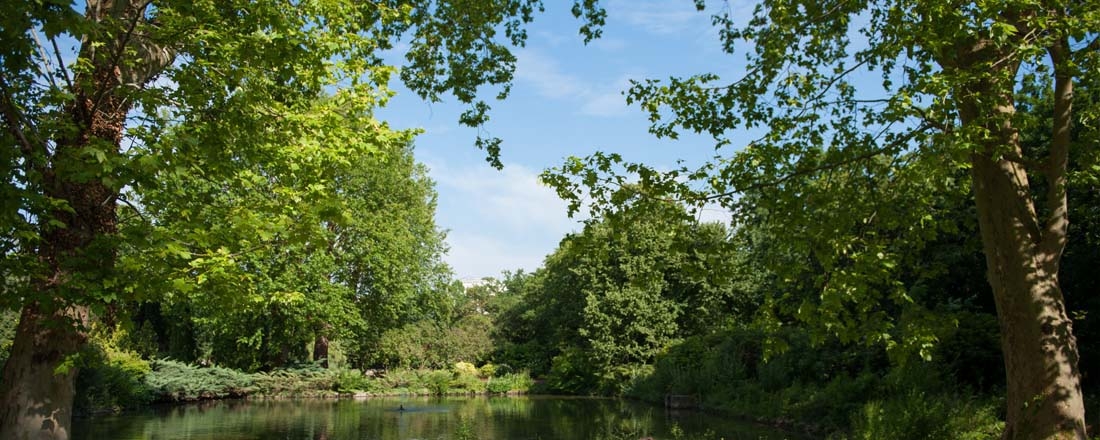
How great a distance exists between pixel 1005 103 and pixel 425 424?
15470 mm

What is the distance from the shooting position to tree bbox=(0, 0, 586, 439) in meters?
5.69

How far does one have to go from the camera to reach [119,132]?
789 cm

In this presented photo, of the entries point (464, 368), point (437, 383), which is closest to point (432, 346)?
point (464, 368)

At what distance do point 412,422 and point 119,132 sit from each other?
511 inches

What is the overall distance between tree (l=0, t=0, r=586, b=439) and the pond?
30.2ft

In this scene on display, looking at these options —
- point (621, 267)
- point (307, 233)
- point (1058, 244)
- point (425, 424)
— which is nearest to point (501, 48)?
point (307, 233)

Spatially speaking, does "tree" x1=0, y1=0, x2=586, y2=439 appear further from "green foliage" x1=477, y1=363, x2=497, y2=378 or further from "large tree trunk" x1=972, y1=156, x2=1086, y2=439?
"green foliage" x1=477, y1=363, x2=497, y2=378

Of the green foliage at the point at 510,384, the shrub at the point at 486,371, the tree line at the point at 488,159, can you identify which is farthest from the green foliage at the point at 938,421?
the shrub at the point at 486,371

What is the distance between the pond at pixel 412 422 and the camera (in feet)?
51.8

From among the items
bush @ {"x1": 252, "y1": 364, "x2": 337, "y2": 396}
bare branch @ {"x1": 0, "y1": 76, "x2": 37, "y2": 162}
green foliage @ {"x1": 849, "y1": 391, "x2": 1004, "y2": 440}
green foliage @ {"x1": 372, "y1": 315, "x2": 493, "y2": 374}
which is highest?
bare branch @ {"x1": 0, "y1": 76, "x2": 37, "y2": 162}

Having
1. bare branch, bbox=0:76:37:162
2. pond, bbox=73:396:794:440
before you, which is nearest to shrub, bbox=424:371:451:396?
pond, bbox=73:396:794:440

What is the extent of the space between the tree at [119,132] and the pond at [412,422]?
921cm

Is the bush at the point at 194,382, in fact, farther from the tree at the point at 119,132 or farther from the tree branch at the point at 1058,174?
the tree branch at the point at 1058,174

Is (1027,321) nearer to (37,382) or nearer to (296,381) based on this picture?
(37,382)
